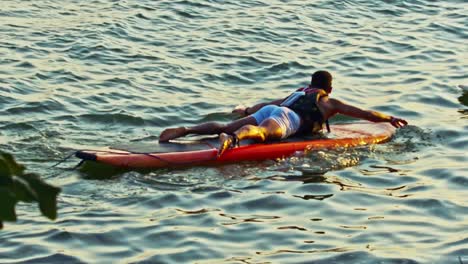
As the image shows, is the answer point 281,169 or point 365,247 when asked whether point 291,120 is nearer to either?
point 281,169

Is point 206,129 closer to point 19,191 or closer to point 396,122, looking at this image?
point 396,122

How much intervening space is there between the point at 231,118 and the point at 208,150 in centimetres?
208

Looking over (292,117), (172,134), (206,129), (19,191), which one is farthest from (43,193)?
(292,117)

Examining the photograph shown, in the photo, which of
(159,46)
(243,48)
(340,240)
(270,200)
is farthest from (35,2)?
(340,240)

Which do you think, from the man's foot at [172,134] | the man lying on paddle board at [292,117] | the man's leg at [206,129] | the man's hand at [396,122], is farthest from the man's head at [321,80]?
the man's foot at [172,134]

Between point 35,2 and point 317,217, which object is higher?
point 35,2

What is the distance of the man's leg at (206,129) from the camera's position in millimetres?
8617

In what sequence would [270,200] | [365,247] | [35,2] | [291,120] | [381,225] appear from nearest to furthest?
1. [365,247]
2. [381,225]
3. [270,200]
4. [291,120]
5. [35,2]

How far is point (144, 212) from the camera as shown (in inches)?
272

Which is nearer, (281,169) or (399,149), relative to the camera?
(281,169)

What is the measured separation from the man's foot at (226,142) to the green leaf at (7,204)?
6.60 meters

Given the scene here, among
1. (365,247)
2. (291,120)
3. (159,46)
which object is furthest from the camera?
(159,46)

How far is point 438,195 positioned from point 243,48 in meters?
6.60

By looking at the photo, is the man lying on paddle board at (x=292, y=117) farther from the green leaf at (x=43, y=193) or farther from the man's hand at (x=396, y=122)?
the green leaf at (x=43, y=193)
